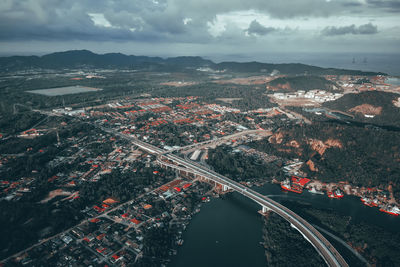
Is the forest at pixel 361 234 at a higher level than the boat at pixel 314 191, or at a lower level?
lower

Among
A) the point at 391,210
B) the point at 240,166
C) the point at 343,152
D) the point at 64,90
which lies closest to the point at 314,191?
the point at 391,210

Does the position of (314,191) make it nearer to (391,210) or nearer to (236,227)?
(391,210)

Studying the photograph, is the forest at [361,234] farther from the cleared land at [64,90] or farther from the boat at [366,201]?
the cleared land at [64,90]

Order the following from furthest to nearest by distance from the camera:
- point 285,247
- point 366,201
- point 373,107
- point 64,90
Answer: point 64,90 < point 373,107 < point 366,201 < point 285,247

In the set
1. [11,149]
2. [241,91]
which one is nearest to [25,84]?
[11,149]

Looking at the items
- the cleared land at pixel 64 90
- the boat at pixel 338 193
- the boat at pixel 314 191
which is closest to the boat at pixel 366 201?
the boat at pixel 338 193

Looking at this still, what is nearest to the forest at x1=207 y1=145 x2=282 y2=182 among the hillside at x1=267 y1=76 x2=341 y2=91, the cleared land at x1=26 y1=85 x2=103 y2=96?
the hillside at x1=267 y1=76 x2=341 y2=91
